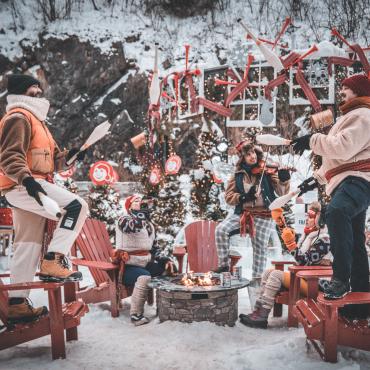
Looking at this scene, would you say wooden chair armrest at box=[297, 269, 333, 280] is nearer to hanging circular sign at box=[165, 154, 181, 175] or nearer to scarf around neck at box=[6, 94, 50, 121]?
scarf around neck at box=[6, 94, 50, 121]

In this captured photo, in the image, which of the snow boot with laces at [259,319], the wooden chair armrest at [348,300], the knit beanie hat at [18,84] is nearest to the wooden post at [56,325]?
the knit beanie hat at [18,84]

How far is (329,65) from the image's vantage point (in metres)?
7.91

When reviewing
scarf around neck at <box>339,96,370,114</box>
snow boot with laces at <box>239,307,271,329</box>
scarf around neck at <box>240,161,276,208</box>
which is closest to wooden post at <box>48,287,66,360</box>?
snow boot with laces at <box>239,307,271,329</box>

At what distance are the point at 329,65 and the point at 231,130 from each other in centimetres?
516

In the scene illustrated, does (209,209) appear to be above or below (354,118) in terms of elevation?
below

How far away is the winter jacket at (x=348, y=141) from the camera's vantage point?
2.47 meters

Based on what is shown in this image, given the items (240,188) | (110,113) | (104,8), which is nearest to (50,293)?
(240,188)

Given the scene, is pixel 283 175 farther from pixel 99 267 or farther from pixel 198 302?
pixel 99 267

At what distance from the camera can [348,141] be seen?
2.46m

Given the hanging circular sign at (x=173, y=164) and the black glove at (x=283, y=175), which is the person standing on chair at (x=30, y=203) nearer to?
the black glove at (x=283, y=175)

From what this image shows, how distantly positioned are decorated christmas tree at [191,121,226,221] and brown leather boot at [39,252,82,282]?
492 centimetres

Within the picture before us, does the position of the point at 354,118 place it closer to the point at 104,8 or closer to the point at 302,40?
the point at 302,40

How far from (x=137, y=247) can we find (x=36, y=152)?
168 cm

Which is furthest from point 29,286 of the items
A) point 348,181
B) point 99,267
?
point 348,181
